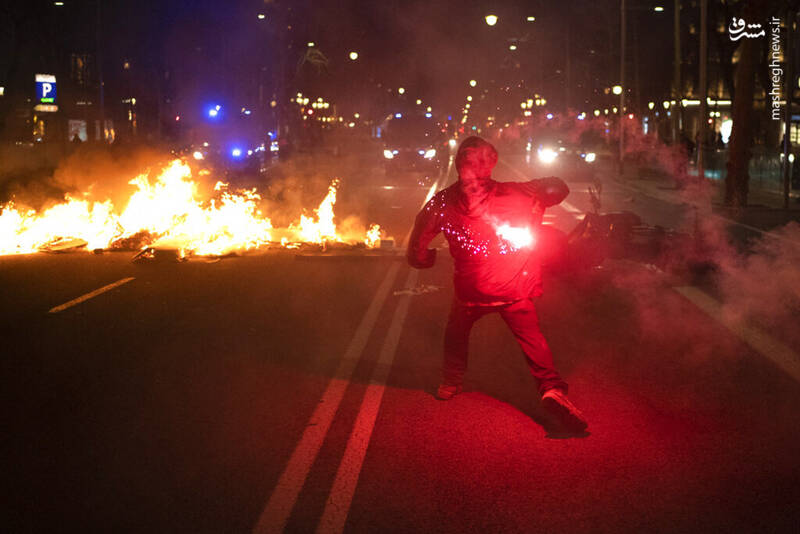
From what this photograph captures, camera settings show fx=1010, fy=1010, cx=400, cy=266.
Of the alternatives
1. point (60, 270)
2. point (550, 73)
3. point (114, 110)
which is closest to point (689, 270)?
point (60, 270)

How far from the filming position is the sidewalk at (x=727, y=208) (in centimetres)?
2220

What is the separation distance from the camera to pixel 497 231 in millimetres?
5914

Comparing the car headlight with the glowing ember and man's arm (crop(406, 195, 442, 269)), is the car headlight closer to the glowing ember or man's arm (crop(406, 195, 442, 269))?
man's arm (crop(406, 195, 442, 269))

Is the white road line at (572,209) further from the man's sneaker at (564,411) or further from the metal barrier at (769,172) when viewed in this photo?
the man's sneaker at (564,411)

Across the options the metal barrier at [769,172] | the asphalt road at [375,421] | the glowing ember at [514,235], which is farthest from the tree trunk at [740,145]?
the glowing ember at [514,235]

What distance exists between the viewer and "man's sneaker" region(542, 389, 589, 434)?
18.6 feet

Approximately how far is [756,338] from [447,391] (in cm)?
354

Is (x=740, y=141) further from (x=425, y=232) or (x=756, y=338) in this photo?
(x=425, y=232)

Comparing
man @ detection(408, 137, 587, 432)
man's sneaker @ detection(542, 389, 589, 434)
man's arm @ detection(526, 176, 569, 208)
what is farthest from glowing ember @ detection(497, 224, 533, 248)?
man's sneaker @ detection(542, 389, 589, 434)

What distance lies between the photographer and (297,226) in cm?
1781

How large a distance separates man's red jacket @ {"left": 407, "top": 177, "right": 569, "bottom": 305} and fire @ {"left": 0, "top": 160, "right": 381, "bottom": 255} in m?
9.71

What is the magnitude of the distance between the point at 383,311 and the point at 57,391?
3.98 metres

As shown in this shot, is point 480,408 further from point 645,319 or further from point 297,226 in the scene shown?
point 297,226

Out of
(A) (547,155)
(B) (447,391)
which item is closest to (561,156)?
(A) (547,155)
